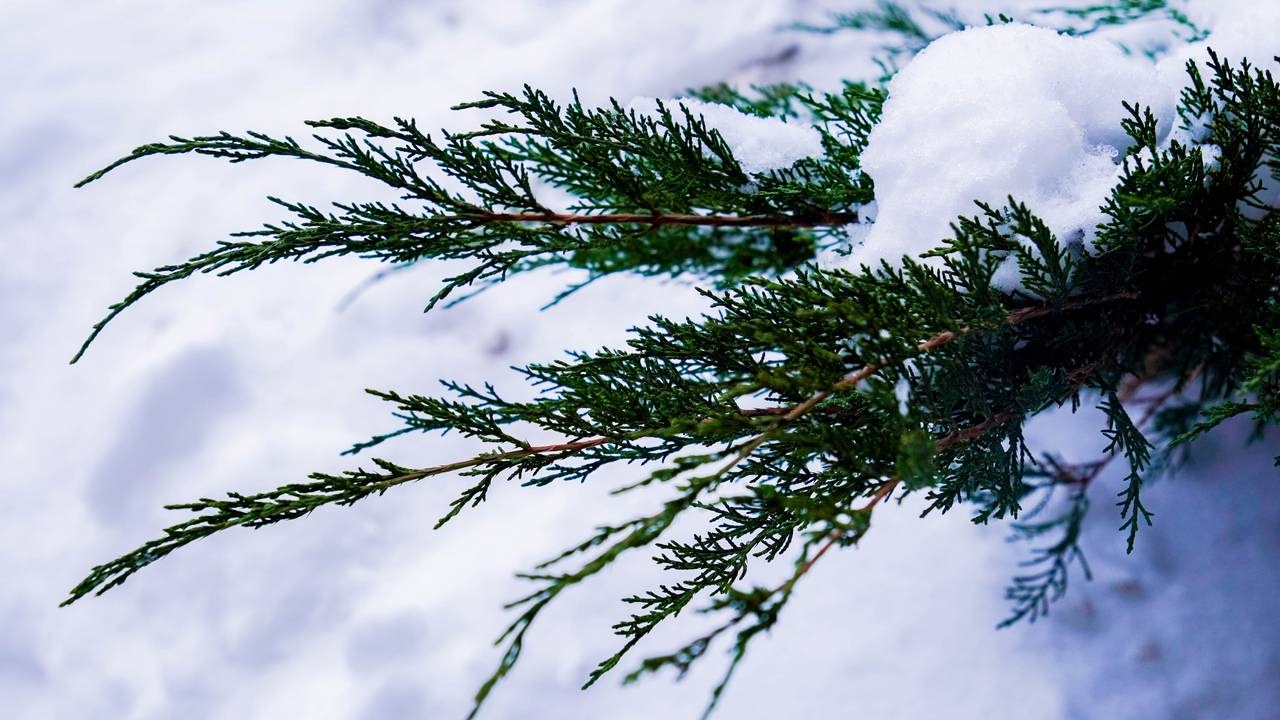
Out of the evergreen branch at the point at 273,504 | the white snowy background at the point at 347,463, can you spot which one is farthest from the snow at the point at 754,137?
the white snowy background at the point at 347,463

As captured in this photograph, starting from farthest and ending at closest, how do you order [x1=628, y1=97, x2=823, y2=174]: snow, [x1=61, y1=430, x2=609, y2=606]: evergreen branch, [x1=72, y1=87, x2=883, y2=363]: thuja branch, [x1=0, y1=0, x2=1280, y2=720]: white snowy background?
[x1=0, y1=0, x2=1280, y2=720]: white snowy background → [x1=628, y1=97, x2=823, y2=174]: snow → [x1=72, y1=87, x2=883, y2=363]: thuja branch → [x1=61, y1=430, x2=609, y2=606]: evergreen branch

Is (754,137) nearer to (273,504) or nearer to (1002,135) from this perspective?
(1002,135)

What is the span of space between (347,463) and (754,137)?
3.81 feet

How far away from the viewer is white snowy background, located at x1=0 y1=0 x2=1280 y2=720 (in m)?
1.42

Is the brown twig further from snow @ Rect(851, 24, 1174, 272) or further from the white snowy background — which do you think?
the white snowy background

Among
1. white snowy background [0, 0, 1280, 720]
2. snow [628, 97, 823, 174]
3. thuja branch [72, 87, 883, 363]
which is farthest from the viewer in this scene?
white snowy background [0, 0, 1280, 720]

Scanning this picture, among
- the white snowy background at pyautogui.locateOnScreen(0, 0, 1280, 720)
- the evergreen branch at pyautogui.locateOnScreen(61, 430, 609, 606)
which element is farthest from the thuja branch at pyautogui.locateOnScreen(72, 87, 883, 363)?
the white snowy background at pyautogui.locateOnScreen(0, 0, 1280, 720)

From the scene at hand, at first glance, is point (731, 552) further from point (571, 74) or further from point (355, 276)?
point (571, 74)

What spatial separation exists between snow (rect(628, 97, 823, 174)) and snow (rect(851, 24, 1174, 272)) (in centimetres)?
10

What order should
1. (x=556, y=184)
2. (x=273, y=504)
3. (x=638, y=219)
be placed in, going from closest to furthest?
1. (x=273, y=504)
2. (x=638, y=219)
3. (x=556, y=184)

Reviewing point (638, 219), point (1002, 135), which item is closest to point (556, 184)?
point (638, 219)

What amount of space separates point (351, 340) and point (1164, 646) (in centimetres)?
153

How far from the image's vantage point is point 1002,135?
81cm

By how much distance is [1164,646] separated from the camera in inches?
54.6
